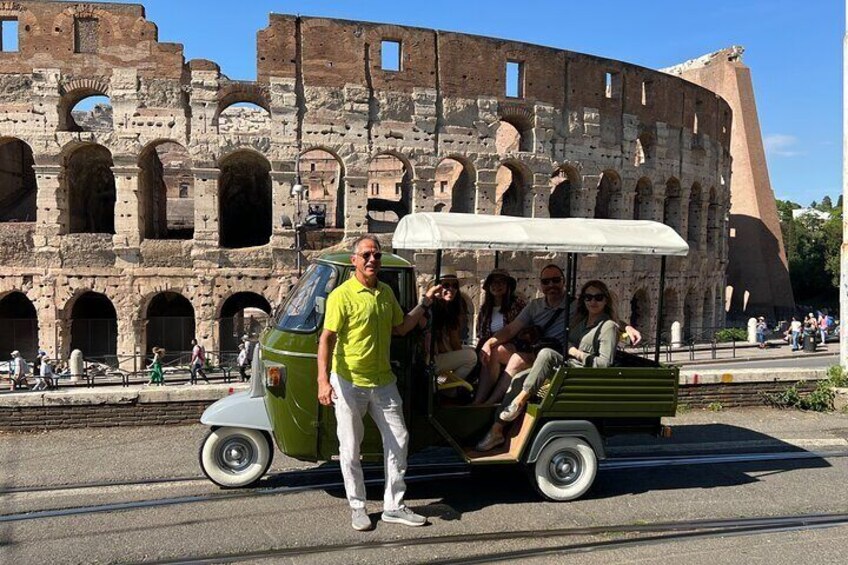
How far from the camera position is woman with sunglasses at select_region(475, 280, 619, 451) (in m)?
5.48

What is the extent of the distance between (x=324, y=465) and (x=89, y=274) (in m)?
14.6

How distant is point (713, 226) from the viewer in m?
28.5

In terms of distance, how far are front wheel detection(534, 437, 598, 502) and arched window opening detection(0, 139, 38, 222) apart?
2179 centimetres

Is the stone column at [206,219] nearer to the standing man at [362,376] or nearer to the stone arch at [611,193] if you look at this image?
the stone arch at [611,193]

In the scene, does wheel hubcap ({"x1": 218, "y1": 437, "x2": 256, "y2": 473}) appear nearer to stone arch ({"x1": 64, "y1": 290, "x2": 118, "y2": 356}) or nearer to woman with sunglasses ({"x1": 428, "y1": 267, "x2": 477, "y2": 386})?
woman with sunglasses ({"x1": 428, "y1": 267, "x2": 477, "y2": 386})

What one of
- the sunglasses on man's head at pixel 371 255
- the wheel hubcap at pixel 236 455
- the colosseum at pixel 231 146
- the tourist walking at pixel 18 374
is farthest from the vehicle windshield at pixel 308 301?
the colosseum at pixel 231 146

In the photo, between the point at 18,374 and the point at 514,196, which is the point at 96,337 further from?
the point at 514,196

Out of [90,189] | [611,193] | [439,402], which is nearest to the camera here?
[439,402]

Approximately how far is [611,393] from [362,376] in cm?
230

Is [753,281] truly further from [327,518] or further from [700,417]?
[327,518]

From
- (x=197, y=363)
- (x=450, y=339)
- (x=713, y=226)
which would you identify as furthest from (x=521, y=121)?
(x=450, y=339)

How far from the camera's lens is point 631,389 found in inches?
221

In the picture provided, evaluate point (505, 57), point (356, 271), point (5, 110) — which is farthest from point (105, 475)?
point (505, 57)

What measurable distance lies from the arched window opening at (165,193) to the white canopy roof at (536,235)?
49.8 feet
